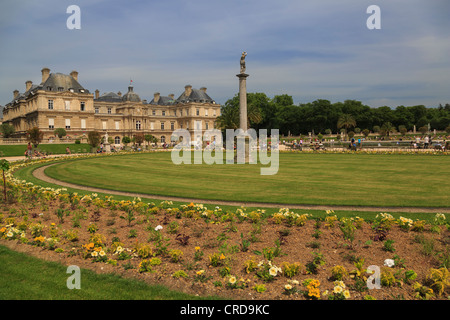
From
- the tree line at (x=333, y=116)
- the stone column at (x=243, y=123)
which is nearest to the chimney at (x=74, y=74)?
the tree line at (x=333, y=116)

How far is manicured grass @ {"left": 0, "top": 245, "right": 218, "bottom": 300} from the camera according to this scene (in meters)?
4.89

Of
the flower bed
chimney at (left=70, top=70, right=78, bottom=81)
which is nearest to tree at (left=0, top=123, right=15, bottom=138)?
chimney at (left=70, top=70, right=78, bottom=81)

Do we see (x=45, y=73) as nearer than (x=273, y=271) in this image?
No

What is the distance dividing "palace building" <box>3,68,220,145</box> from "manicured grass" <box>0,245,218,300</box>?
58.6 m

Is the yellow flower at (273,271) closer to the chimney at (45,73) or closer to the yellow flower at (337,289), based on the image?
the yellow flower at (337,289)

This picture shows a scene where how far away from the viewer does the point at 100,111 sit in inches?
3113

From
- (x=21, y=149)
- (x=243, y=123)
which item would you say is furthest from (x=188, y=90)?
(x=243, y=123)

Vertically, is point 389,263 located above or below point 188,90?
below

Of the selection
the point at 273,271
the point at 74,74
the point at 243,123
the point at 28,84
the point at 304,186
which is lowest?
the point at 273,271

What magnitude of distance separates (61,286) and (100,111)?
8044cm

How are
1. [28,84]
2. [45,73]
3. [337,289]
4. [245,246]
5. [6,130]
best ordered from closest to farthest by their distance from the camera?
[337,289]
[245,246]
[6,130]
[45,73]
[28,84]

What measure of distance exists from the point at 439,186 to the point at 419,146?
28981mm

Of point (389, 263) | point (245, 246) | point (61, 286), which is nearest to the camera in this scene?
point (61, 286)

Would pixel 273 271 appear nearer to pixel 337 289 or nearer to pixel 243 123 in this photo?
pixel 337 289
